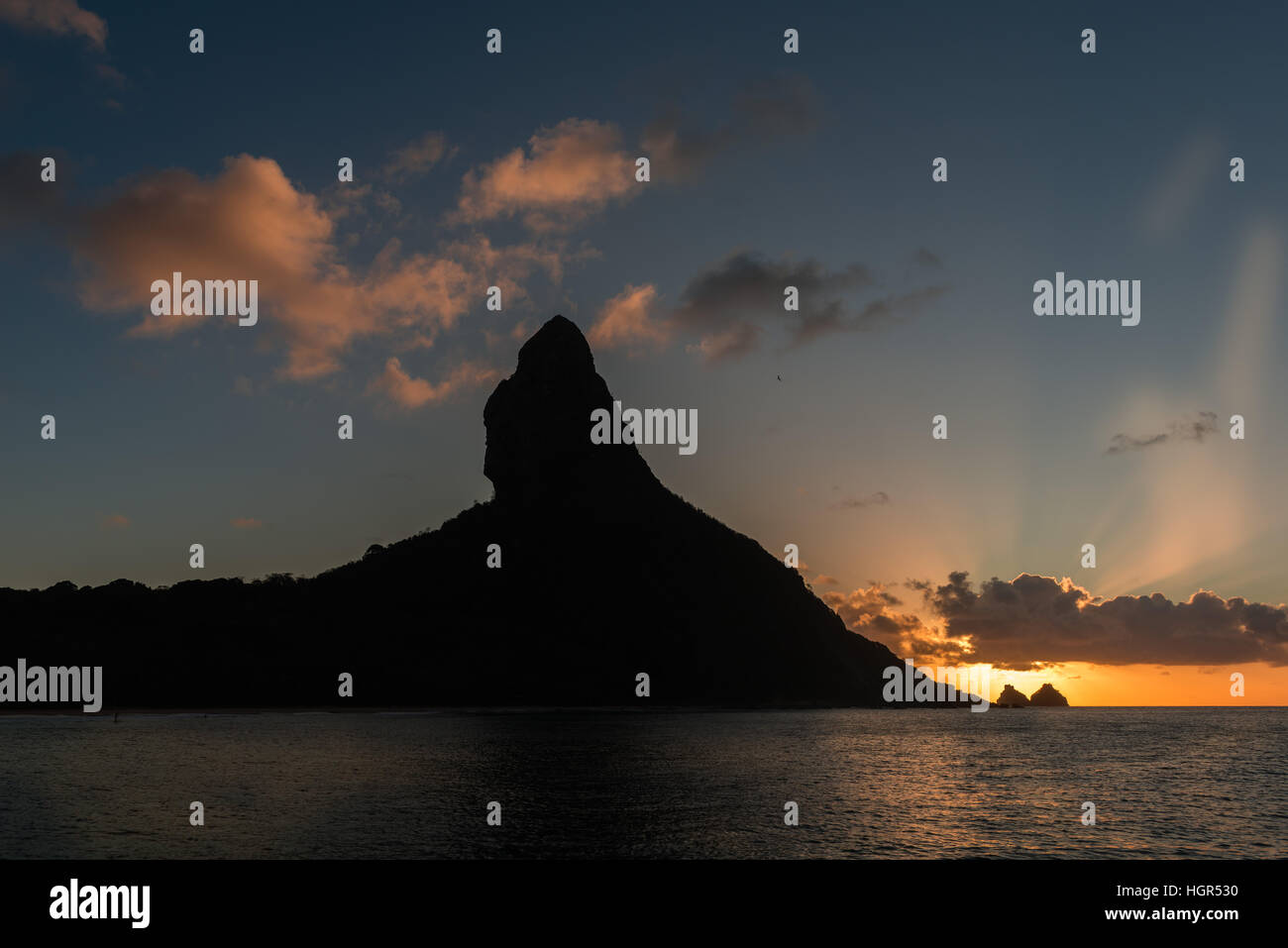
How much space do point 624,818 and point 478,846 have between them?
1151cm

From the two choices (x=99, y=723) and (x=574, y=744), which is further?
(x=99, y=723)

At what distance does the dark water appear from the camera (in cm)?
4194

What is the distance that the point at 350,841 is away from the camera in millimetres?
40906

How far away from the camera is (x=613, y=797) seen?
58438 millimetres

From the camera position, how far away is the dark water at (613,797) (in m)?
41.9
